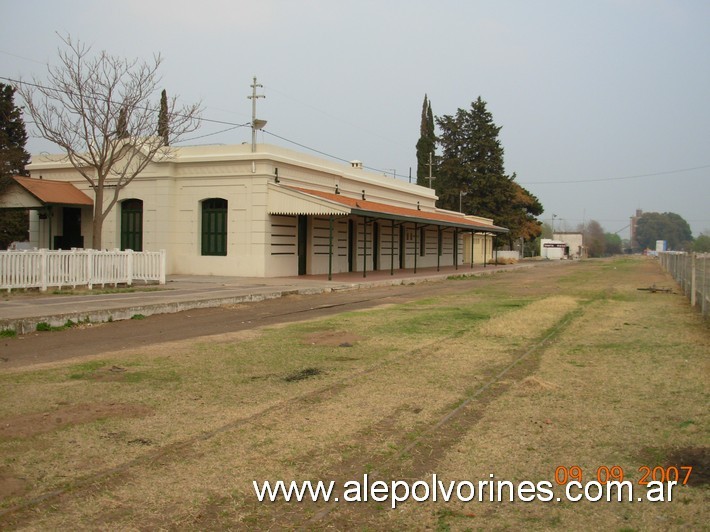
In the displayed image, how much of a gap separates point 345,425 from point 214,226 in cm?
2439

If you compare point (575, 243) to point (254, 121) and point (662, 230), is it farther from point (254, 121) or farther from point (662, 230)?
point (254, 121)

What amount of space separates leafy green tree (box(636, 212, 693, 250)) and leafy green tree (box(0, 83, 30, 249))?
17041cm

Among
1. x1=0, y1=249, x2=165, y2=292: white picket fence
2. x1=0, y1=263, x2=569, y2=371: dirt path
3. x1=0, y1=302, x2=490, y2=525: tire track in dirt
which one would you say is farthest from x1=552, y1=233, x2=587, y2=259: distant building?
x1=0, y1=302, x2=490, y2=525: tire track in dirt

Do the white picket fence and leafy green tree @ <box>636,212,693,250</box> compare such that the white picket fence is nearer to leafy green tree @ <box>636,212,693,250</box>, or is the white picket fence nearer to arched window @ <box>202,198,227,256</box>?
arched window @ <box>202,198,227,256</box>

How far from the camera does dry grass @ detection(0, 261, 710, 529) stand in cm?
421

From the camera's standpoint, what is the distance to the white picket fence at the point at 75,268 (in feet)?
57.3

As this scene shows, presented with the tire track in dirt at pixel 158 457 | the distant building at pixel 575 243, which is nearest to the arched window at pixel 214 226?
the tire track in dirt at pixel 158 457

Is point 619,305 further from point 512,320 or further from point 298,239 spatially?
point 298,239

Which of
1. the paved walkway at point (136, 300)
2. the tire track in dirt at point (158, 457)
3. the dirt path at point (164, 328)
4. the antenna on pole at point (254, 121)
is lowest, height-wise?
the tire track in dirt at point (158, 457)

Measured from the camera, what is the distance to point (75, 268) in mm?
18984

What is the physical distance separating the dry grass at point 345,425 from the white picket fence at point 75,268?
9.25 meters

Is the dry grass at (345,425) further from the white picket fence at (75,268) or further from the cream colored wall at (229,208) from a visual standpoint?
the cream colored wall at (229,208)

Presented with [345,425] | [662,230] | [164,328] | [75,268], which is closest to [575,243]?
[662,230]

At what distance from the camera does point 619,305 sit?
18.5 meters
